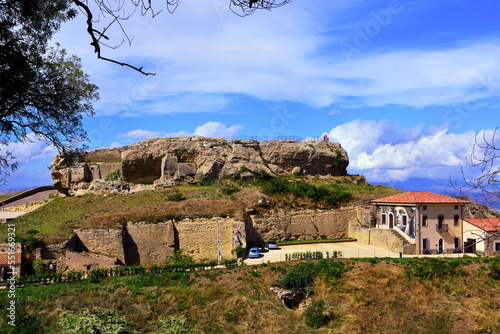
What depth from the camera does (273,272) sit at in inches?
977

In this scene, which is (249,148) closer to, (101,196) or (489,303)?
(101,196)

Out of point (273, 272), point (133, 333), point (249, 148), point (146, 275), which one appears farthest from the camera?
point (249, 148)

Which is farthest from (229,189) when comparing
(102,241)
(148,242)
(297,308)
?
(297,308)

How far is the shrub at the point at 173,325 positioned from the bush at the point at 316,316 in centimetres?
612

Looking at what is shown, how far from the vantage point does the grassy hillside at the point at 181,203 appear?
2866cm

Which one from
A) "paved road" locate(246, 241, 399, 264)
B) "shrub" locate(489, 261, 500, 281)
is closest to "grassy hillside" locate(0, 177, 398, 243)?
"paved road" locate(246, 241, 399, 264)

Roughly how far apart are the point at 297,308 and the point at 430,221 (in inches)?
519

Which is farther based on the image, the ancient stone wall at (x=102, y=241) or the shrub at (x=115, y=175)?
the shrub at (x=115, y=175)

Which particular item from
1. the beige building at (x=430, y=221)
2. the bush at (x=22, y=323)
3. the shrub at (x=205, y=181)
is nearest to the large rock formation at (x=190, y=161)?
the shrub at (x=205, y=181)

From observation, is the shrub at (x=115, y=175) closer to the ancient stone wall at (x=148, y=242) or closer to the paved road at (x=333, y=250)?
the ancient stone wall at (x=148, y=242)

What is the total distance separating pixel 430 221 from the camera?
29.8 metres

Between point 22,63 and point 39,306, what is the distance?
14.1 meters

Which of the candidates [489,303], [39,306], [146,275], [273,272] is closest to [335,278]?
[273,272]

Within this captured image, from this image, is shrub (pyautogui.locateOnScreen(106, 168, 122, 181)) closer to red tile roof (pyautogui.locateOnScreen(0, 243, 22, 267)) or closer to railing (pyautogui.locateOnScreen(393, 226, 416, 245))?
red tile roof (pyautogui.locateOnScreen(0, 243, 22, 267))
